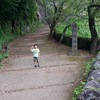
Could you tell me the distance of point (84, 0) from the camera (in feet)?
63.4

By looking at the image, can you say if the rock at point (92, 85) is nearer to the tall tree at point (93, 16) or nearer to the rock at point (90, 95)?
the rock at point (90, 95)

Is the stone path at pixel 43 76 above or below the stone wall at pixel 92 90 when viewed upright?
below

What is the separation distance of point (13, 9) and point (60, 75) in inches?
646

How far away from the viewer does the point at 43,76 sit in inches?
541

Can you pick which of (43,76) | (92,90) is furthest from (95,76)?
(43,76)

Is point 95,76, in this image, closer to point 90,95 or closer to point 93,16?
point 90,95

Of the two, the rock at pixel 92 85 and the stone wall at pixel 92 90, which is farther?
the rock at pixel 92 85

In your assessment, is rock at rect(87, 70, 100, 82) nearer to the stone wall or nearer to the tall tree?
the stone wall

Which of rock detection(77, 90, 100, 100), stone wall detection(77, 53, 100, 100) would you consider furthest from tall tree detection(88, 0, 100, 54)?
rock detection(77, 90, 100, 100)

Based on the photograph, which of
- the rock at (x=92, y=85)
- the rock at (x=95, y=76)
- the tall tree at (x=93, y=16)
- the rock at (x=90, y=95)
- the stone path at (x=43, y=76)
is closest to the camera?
the rock at (x=90, y=95)

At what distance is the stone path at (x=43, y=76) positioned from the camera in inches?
439

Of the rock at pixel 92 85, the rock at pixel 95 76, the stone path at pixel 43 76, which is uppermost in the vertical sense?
the rock at pixel 92 85

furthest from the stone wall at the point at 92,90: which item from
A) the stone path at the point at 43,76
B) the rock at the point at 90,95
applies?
the stone path at the point at 43,76

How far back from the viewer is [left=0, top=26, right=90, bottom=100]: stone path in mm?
11148
